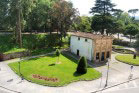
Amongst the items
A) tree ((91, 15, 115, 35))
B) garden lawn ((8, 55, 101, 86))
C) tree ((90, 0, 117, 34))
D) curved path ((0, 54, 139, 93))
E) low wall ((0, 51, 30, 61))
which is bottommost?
curved path ((0, 54, 139, 93))

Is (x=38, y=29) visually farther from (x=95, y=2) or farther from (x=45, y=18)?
(x=95, y=2)

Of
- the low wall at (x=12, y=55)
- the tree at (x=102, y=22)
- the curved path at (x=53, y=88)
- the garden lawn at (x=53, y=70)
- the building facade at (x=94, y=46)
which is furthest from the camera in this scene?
the tree at (x=102, y=22)

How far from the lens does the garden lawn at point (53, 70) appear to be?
21.3 meters

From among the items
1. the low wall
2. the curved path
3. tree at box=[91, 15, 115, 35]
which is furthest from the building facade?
tree at box=[91, 15, 115, 35]

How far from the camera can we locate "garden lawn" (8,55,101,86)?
21.3 meters

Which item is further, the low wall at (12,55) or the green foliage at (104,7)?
the green foliage at (104,7)

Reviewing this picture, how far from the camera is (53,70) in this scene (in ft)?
81.5

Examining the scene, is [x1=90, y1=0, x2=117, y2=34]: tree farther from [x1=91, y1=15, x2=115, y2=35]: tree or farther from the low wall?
the low wall

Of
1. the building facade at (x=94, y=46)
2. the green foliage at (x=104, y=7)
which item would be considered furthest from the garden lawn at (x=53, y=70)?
the green foliage at (x=104, y=7)

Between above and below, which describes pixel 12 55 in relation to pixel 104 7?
below

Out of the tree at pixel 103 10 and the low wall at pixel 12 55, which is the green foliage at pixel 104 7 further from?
the low wall at pixel 12 55

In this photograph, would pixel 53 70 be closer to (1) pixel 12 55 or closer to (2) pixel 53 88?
(2) pixel 53 88

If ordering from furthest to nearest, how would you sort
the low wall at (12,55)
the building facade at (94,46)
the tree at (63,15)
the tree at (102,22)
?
the tree at (102,22) → the tree at (63,15) → the building facade at (94,46) → the low wall at (12,55)

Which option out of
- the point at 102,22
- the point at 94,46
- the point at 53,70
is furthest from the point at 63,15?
the point at 53,70
